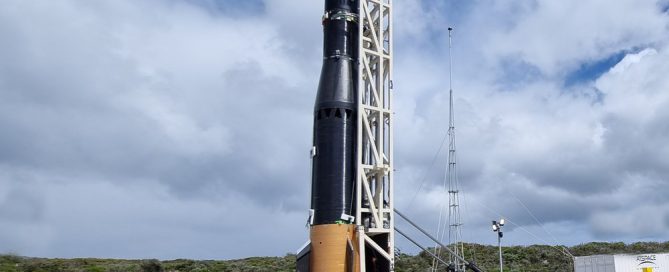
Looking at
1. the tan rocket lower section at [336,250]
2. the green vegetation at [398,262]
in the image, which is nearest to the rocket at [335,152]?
the tan rocket lower section at [336,250]

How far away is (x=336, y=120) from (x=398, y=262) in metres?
27.2

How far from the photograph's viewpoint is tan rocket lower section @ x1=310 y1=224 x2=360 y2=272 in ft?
70.5

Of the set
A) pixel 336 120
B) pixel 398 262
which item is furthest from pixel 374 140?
pixel 398 262

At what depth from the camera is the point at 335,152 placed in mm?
22625

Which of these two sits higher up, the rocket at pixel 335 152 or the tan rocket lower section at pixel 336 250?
the rocket at pixel 335 152

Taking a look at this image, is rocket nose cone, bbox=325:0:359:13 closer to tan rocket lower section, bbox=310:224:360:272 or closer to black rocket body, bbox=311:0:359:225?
black rocket body, bbox=311:0:359:225

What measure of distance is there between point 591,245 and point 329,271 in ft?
141

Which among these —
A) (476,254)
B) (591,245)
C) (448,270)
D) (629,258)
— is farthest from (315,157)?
(591,245)

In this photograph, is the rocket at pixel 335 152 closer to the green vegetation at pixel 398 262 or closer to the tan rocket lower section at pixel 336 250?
the tan rocket lower section at pixel 336 250

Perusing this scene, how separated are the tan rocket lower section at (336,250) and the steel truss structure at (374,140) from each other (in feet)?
1.03

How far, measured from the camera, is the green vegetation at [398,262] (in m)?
47.7

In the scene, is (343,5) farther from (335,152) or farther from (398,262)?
(398,262)

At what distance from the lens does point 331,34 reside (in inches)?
956

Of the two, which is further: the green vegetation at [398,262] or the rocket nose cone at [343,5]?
the green vegetation at [398,262]
